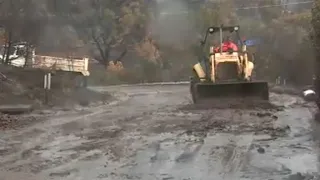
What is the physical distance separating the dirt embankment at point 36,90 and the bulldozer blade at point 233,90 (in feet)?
18.8

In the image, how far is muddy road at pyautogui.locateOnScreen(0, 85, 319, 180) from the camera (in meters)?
9.08

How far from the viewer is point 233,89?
2025 centimetres

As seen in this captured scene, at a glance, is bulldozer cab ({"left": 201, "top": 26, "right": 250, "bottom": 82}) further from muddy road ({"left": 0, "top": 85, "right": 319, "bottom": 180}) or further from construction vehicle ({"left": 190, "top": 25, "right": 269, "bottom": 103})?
muddy road ({"left": 0, "top": 85, "right": 319, "bottom": 180})

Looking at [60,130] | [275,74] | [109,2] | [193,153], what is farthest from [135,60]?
[193,153]

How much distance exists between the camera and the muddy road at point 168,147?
29.8 feet

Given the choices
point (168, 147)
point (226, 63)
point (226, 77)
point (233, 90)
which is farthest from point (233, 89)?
point (168, 147)

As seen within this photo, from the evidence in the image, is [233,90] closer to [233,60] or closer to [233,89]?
[233,89]

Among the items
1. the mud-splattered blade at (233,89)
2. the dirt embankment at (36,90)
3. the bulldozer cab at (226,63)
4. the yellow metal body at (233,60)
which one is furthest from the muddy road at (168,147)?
the dirt embankment at (36,90)

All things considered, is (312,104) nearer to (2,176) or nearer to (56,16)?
(2,176)

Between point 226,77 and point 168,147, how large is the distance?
1085 centimetres

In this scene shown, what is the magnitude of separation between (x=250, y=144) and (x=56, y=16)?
26.3m

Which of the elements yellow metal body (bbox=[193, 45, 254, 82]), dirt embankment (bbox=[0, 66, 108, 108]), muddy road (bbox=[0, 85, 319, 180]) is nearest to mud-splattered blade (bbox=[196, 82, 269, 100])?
yellow metal body (bbox=[193, 45, 254, 82])

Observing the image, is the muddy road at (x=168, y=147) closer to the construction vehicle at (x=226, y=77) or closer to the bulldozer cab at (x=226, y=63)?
the construction vehicle at (x=226, y=77)

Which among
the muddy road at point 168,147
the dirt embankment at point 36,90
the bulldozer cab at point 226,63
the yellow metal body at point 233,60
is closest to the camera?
the muddy road at point 168,147
